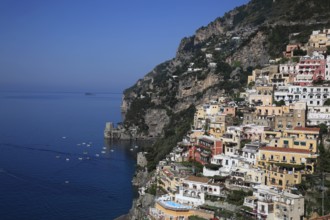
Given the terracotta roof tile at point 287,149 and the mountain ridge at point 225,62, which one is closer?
the terracotta roof tile at point 287,149

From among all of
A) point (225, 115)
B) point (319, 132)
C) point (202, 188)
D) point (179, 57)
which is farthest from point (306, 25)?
point (179, 57)

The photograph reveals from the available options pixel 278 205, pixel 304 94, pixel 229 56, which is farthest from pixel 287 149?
pixel 229 56

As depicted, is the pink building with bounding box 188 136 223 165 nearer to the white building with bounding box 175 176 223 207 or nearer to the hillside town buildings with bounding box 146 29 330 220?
the hillside town buildings with bounding box 146 29 330 220

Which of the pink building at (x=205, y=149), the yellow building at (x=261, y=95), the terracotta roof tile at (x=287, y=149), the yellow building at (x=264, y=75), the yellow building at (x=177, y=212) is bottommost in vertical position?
the yellow building at (x=177, y=212)

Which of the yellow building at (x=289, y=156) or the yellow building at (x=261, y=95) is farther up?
the yellow building at (x=261, y=95)

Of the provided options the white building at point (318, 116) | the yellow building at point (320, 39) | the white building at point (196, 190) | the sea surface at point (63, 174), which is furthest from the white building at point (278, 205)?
the yellow building at point (320, 39)

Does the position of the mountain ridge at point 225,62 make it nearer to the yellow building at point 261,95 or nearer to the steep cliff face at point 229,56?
the steep cliff face at point 229,56

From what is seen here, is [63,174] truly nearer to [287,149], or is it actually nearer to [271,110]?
[271,110]
